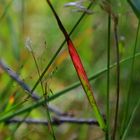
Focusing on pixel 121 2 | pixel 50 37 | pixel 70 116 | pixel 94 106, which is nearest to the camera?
pixel 94 106

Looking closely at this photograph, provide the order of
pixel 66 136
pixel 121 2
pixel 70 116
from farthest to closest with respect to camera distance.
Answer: pixel 66 136, pixel 70 116, pixel 121 2

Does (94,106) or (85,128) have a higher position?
(94,106)

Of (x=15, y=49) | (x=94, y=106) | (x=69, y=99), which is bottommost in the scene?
(x=69, y=99)

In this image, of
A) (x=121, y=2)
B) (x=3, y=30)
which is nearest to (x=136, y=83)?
(x=3, y=30)

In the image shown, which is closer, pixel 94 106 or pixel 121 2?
pixel 94 106

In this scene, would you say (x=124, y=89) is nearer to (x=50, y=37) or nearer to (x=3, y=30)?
(x=50, y=37)

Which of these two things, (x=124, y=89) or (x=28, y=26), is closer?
(x=124, y=89)

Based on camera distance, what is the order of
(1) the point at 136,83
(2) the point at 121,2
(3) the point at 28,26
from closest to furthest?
(2) the point at 121,2
(1) the point at 136,83
(3) the point at 28,26

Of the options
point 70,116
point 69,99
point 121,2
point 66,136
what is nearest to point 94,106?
point 121,2

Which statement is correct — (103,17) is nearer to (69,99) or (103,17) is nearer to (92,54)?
(92,54)

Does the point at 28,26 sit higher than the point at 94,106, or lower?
lower
